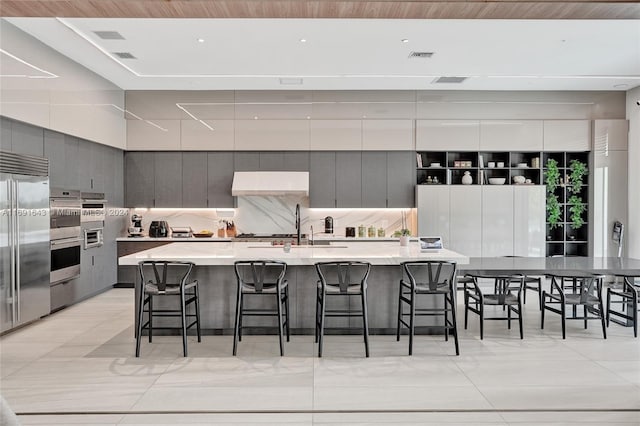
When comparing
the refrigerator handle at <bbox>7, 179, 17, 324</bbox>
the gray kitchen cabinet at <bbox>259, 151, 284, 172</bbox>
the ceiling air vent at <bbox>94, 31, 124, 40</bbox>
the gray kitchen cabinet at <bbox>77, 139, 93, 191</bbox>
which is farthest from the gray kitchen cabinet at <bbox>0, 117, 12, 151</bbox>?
the gray kitchen cabinet at <bbox>259, 151, 284, 172</bbox>

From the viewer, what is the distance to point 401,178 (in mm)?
8406

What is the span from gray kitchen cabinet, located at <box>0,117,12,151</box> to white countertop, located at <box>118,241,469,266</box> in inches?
65.1

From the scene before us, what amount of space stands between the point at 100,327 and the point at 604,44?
22.0 ft

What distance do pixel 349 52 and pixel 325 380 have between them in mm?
3990

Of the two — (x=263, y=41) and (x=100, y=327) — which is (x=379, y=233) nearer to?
(x=263, y=41)

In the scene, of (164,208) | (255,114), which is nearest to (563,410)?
(255,114)

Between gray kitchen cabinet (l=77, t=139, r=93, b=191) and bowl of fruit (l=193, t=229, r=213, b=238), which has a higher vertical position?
gray kitchen cabinet (l=77, t=139, r=93, b=191)

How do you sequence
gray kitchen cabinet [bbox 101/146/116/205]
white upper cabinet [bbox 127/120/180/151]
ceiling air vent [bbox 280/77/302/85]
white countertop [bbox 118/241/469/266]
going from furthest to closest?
white upper cabinet [bbox 127/120/180/151] → gray kitchen cabinet [bbox 101/146/116/205] → ceiling air vent [bbox 280/77/302/85] → white countertop [bbox 118/241/469/266]

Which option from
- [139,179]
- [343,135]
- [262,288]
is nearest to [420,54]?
[343,135]

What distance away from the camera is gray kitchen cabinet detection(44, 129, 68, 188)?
6.03 meters

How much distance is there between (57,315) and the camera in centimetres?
626

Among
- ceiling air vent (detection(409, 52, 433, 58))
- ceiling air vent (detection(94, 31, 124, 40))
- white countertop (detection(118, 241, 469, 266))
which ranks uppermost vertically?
ceiling air vent (detection(409, 52, 433, 58))

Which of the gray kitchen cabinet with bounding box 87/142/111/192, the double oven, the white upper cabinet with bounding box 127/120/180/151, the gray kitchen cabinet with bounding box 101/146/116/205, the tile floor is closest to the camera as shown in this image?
the tile floor

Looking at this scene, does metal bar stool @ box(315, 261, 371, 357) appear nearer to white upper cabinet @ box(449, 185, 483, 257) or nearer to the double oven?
white upper cabinet @ box(449, 185, 483, 257)
